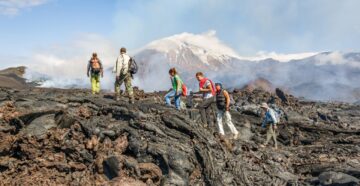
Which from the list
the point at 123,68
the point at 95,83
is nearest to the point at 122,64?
the point at 123,68

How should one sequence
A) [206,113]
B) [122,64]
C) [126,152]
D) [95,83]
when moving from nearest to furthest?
1. [126,152]
2. [122,64]
3. [206,113]
4. [95,83]

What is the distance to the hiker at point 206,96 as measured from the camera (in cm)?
1594

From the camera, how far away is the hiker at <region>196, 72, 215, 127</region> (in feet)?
52.3

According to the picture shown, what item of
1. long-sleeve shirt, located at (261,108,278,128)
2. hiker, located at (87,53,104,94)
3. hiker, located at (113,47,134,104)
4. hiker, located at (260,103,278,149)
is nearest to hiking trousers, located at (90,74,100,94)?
hiker, located at (87,53,104,94)

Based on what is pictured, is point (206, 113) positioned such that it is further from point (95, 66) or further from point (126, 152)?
point (126, 152)

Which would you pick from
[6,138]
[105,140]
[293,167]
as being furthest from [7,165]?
[293,167]

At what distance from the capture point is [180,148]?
42.1ft

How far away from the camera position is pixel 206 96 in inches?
644

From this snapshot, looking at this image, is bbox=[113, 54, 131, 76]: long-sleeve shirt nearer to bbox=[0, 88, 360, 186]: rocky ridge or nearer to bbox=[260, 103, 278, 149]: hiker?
bbox=[0, 88, 360, 186]: rocky ridge

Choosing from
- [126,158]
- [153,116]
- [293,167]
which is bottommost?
[293,167]

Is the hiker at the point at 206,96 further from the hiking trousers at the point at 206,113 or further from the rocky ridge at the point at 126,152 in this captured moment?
the rocky ridge at the point at 126,152

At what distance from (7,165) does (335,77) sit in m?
56.0

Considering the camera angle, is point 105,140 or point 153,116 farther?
point 153,116

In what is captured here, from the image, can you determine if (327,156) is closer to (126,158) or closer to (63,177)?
(126,158)
